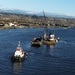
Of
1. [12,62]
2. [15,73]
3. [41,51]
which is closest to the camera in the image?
[15,73]

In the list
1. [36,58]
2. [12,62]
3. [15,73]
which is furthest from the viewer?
[36,58]

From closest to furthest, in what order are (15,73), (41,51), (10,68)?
(15,73), (10,68), (41,51)

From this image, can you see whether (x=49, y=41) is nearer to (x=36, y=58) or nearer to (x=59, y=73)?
(x=36, y=58)

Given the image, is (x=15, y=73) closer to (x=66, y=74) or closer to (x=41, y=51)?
(x=66, y=74)

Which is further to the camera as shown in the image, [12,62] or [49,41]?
[49,41]

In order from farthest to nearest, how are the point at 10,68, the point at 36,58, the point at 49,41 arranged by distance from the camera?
the point at 49,41 → the point at 36,58 → the point at 10,68

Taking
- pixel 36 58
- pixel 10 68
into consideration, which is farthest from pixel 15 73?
pixel 36 58

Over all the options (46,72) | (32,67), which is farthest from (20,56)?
(46,72)

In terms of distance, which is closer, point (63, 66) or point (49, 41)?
point (63, 66)

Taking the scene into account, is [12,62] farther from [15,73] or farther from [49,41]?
[49,41]
